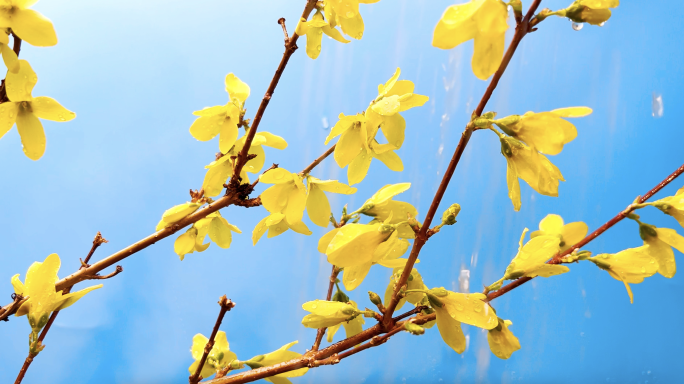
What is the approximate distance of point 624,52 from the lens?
1405 millimetres

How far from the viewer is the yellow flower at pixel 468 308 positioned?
0.95 ft

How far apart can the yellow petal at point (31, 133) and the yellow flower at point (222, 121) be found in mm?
130

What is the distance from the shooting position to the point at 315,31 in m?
0.41

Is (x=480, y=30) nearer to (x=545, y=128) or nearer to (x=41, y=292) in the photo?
(x=545, y=128)

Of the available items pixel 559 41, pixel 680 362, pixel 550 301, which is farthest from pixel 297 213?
pixel 680 362

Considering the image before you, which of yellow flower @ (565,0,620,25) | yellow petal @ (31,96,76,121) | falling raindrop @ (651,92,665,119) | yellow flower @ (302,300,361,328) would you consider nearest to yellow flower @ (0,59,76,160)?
yellow petal @ (31,96,76,121)

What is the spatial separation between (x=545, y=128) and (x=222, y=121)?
0.32m

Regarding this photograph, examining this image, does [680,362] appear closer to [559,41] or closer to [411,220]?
[559,41]

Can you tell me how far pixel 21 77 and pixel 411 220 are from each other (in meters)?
0.32

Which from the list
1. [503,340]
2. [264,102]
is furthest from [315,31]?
[503,340]

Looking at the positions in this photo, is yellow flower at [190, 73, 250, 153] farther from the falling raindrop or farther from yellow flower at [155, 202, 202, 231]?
the falling raindrop

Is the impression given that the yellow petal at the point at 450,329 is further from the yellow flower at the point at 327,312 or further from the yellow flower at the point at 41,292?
the yellow flower at the point at 41,292

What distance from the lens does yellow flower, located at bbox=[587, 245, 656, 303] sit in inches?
13.7

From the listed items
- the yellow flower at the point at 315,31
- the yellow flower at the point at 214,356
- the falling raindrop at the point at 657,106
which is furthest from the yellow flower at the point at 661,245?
the falling raindrop at the point at 657,106
